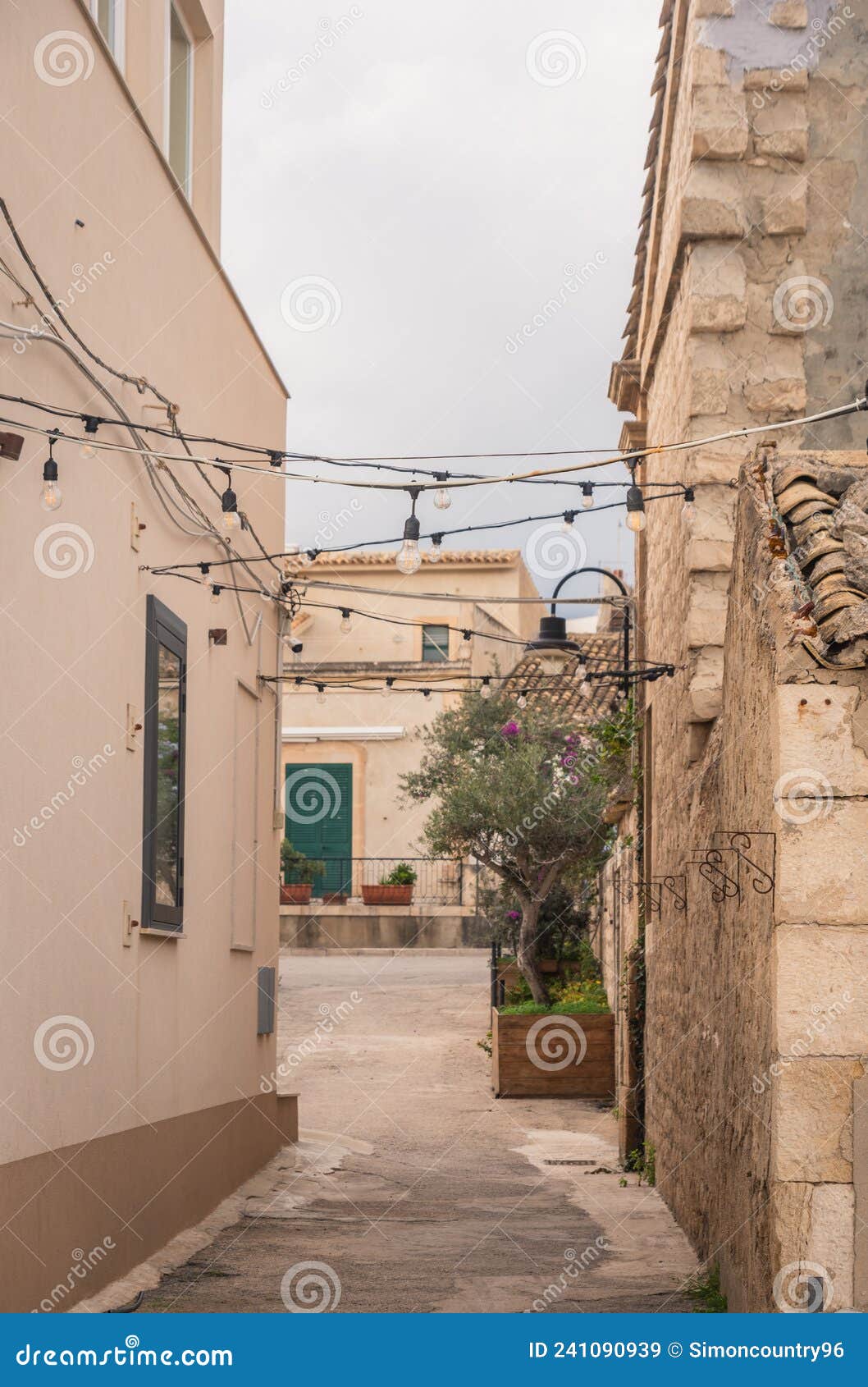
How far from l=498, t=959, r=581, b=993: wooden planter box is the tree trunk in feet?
2.88

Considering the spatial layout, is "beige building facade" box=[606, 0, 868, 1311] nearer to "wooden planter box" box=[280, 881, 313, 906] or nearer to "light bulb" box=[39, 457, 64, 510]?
"light bulb" box=[39, 457, 64, 510]

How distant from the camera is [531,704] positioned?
21.9 m

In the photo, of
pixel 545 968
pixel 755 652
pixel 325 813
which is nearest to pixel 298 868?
pixel 325 813

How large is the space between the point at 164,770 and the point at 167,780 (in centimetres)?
8

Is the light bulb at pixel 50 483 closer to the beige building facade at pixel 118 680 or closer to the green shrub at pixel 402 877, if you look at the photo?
the beige building facade at pixel 118 680

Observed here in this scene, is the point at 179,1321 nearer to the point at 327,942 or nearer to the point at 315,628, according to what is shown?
the point at 327,942

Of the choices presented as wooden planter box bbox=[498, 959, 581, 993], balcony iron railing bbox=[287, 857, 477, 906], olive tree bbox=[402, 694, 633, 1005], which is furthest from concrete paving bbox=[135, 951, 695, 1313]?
balcony iron railing bbox=[287, 857, 477, 906]

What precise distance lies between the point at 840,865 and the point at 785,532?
51.0 inches

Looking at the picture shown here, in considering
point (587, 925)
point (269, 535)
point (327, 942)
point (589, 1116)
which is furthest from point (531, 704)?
point (269, 535)

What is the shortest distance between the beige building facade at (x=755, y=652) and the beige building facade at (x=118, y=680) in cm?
266

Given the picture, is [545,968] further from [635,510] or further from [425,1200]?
[635,510]

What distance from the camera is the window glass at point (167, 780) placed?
25.8 ft

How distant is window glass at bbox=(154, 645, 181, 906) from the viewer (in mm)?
7852

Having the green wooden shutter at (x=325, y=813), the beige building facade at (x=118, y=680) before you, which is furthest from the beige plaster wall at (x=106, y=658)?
the green wooden shutter at (x=325, y=813)
